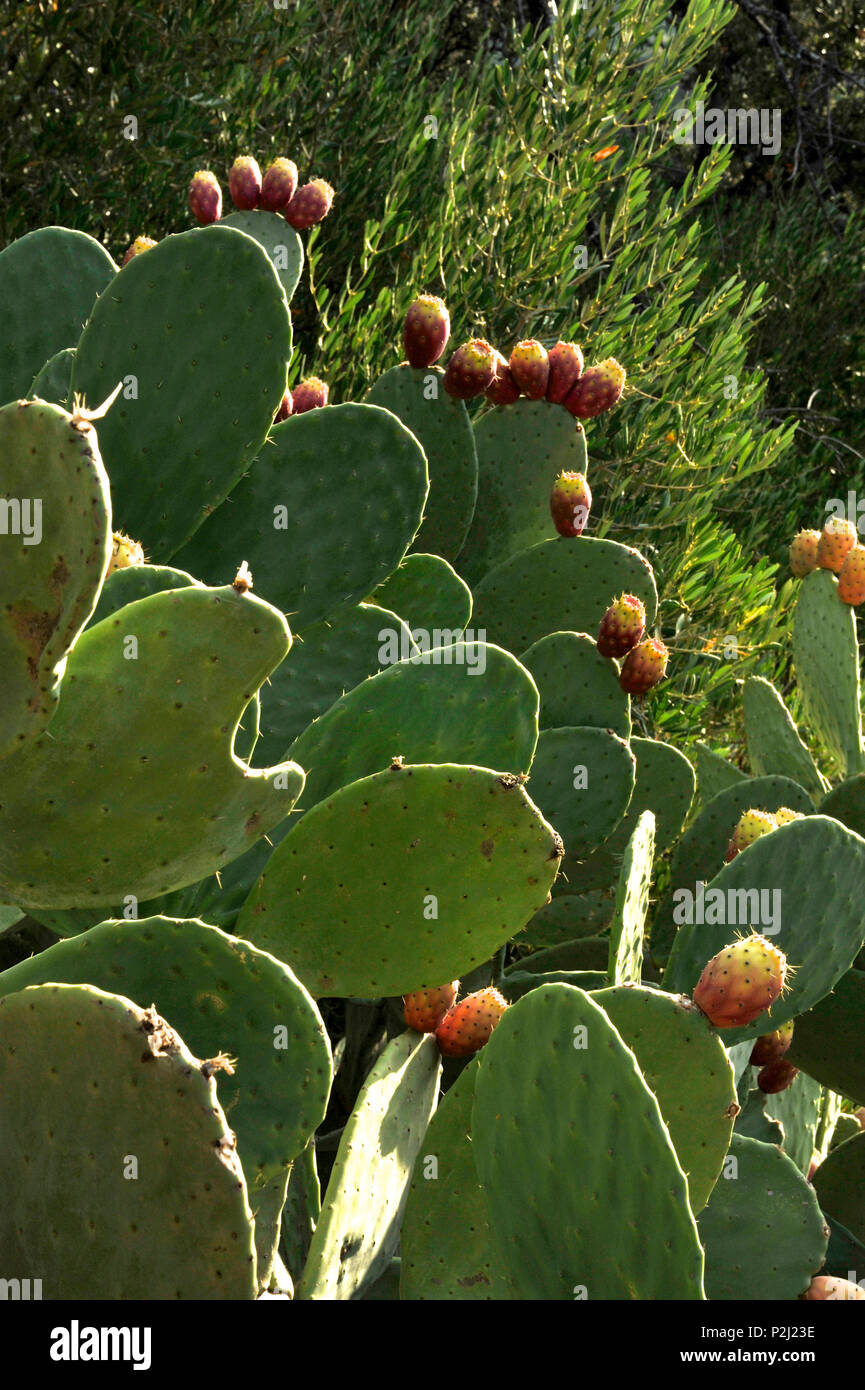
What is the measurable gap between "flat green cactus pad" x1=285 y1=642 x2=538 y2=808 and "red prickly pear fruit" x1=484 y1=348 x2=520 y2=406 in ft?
3.05

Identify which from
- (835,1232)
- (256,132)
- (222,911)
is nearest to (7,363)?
(222,911)

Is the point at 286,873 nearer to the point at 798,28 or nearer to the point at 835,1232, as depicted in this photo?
the point at 835,1232

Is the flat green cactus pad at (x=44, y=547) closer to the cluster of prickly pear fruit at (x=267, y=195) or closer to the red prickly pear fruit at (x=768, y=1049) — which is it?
the red prickly pear fruit at (x=768, y=1049)

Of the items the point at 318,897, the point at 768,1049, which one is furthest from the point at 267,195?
the point at 768,1049

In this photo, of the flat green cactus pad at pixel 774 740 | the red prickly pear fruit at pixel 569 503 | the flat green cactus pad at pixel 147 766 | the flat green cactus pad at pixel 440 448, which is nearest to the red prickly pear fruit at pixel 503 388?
the flat green cactus pad at pixel 440 448

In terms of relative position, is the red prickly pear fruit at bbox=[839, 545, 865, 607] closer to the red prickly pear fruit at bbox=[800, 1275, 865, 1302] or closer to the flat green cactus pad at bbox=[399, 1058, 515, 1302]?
the red prickly pear fruit at bbox=[800, 1275, 865, 1302]

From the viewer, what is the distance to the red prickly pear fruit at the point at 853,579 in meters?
2.24

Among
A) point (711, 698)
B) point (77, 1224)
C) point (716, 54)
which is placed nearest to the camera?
point (77, 1224)

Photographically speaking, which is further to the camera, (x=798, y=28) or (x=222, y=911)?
(x=798, y=28)

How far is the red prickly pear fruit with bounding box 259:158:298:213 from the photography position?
6.05 ft

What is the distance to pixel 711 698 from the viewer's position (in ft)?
10.9

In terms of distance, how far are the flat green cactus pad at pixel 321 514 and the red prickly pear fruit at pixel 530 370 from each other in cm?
67

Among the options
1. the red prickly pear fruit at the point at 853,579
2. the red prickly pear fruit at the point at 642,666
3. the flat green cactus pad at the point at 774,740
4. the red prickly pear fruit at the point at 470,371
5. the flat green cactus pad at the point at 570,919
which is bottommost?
the flat green cactus pad at the point at 570,919

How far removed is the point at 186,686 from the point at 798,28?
7453mm
